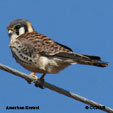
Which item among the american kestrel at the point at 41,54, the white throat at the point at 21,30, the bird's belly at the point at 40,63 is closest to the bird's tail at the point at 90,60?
the american kestrel at the point at 41,54

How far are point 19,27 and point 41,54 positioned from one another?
1.10 metres

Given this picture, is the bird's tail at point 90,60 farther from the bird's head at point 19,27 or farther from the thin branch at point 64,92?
the bird's head at point 19,27

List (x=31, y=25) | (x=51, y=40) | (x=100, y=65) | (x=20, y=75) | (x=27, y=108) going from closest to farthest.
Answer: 1. (x=20, y=75)
2. (x=100, y=65)
3. (x=27, y=108)
4. (x=51, y=40)
5. (x=31, y=25)

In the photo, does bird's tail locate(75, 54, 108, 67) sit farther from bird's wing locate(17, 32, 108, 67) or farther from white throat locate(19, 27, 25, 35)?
white throat locate(19, 27, 25, 35)

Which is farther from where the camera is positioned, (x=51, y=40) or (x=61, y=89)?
(x=51, y=40)

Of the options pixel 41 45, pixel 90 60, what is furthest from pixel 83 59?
pixel 41 45

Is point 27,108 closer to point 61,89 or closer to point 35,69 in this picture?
point 35,69

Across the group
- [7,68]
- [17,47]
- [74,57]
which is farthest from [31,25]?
[7,68]

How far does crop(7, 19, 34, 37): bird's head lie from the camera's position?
720 cm

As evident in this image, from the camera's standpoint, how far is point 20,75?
5227 millimetres

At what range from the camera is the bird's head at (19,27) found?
7.20 meters

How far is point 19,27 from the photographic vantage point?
7.31m

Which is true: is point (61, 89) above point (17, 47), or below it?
below

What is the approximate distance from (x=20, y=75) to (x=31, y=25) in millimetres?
2419
